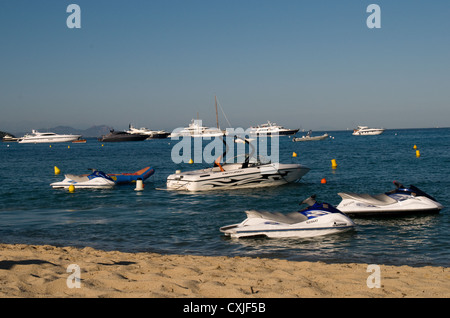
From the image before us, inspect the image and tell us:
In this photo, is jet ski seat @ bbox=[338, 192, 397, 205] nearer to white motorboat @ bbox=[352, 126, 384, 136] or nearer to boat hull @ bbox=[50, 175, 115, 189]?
boat hull @ bbox=[50, 175, 115, 189]

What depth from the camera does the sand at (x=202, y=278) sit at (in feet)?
22.2

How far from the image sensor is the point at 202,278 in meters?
7.86

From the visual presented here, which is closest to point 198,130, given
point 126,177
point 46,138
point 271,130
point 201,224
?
point 271,130

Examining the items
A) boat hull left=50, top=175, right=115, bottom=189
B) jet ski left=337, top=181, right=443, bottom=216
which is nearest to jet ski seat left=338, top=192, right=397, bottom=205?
jet ski left=337, top=181, right=443, bottom=216

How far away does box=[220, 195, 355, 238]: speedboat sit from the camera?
12742mm

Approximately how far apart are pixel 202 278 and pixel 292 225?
5440mm

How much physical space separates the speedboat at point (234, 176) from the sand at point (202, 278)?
13144 mm

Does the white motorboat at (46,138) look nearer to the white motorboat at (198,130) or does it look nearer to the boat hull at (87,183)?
the white motorboat at (198,130)

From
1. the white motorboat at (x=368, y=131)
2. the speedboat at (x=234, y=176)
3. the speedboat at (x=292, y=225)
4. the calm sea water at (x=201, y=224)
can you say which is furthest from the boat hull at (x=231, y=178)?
the white motorboat at (x=368, y=131)

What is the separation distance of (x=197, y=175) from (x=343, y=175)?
13788 mm

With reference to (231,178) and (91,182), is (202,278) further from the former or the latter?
(91,182)

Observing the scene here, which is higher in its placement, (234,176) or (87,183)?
(234,176)

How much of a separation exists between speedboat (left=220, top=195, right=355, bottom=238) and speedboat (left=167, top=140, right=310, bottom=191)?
1036cm
